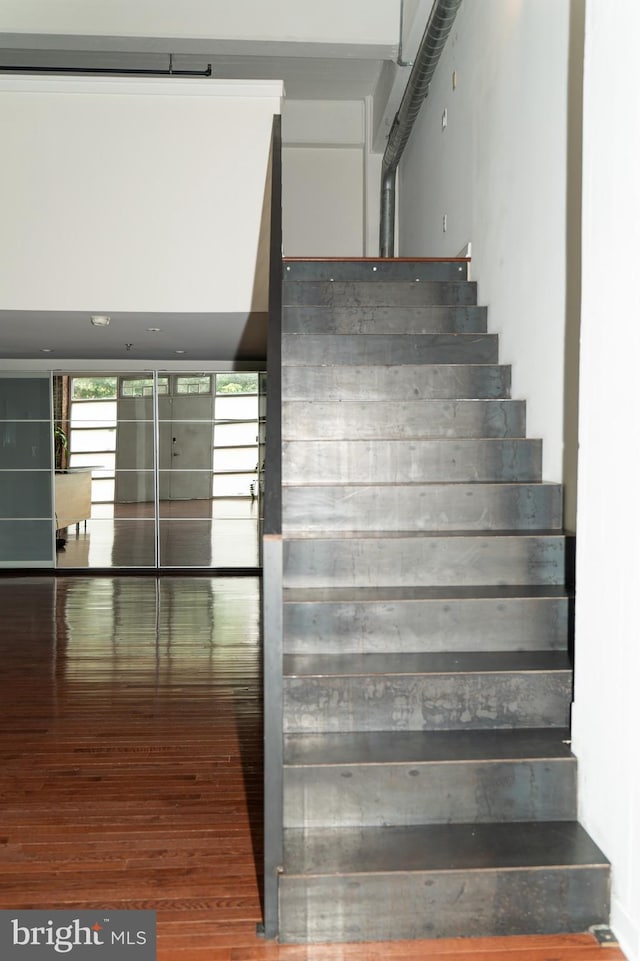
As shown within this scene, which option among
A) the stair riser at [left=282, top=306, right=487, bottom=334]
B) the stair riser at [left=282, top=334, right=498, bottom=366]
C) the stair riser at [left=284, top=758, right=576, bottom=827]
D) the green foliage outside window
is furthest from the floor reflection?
the stair riser at [left=284, top=758, right=576, bottom=827]

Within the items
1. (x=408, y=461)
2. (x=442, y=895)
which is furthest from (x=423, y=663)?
Answer: (x=408, y=461)

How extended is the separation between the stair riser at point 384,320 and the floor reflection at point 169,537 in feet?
16.7

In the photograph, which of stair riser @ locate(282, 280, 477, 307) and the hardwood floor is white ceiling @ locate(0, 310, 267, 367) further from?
the hardwood floor

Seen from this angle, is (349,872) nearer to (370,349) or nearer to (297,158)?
(370,349)

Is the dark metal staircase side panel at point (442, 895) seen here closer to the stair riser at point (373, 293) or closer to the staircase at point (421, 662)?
the staircase at point (421, 662)

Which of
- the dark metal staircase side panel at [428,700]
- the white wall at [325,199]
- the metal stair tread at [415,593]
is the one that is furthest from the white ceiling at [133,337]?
the dark metal staircase side panel at [428,700]

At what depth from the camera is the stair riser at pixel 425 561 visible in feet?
10.2

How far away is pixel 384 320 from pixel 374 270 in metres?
0.63

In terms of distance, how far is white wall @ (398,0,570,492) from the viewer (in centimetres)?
357

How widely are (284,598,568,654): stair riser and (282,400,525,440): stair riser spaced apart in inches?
44.8

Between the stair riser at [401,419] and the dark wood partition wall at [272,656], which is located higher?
the stair riser at [401,419]

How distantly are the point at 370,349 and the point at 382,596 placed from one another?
5.86 feet

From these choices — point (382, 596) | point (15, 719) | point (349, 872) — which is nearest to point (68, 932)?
point (349, 872)

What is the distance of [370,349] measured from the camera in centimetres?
433
